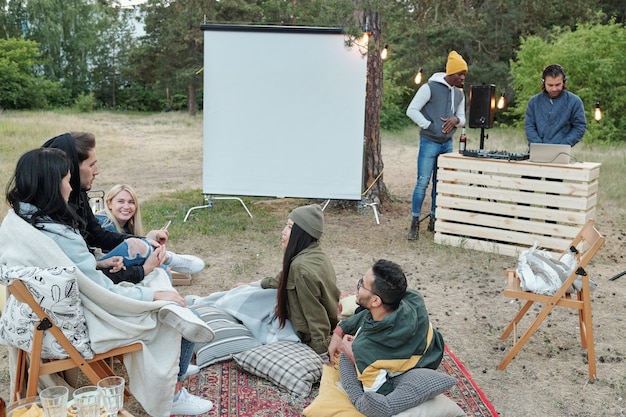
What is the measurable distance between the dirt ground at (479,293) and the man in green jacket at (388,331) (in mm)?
781

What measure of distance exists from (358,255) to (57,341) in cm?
425

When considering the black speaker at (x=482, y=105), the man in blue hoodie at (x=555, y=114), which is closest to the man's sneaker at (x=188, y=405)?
the man in blue hoodie at (x=555, y=114)

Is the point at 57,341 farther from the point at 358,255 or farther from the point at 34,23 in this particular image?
the point at 34,23

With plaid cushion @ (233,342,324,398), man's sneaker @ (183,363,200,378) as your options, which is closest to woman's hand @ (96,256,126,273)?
man's sneaker @ (183,363,200,378)

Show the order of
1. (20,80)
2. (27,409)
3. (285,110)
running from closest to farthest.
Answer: (27,409)
(285,110)
(20,80)

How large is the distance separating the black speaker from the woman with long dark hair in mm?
3934

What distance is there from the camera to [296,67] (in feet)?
25.8

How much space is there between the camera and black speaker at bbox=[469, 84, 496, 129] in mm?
7445

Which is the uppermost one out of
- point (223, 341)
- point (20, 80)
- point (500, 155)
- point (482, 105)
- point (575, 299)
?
point (482, 105)

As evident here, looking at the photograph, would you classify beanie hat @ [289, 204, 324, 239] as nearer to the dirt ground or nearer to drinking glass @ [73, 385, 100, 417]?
the dirt ground

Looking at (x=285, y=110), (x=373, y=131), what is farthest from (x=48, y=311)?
(x=373, y=131)

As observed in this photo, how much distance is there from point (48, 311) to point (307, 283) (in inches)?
59.5

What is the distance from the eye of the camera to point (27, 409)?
254 centimetres

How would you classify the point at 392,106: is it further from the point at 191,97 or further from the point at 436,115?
the point at 436,115
